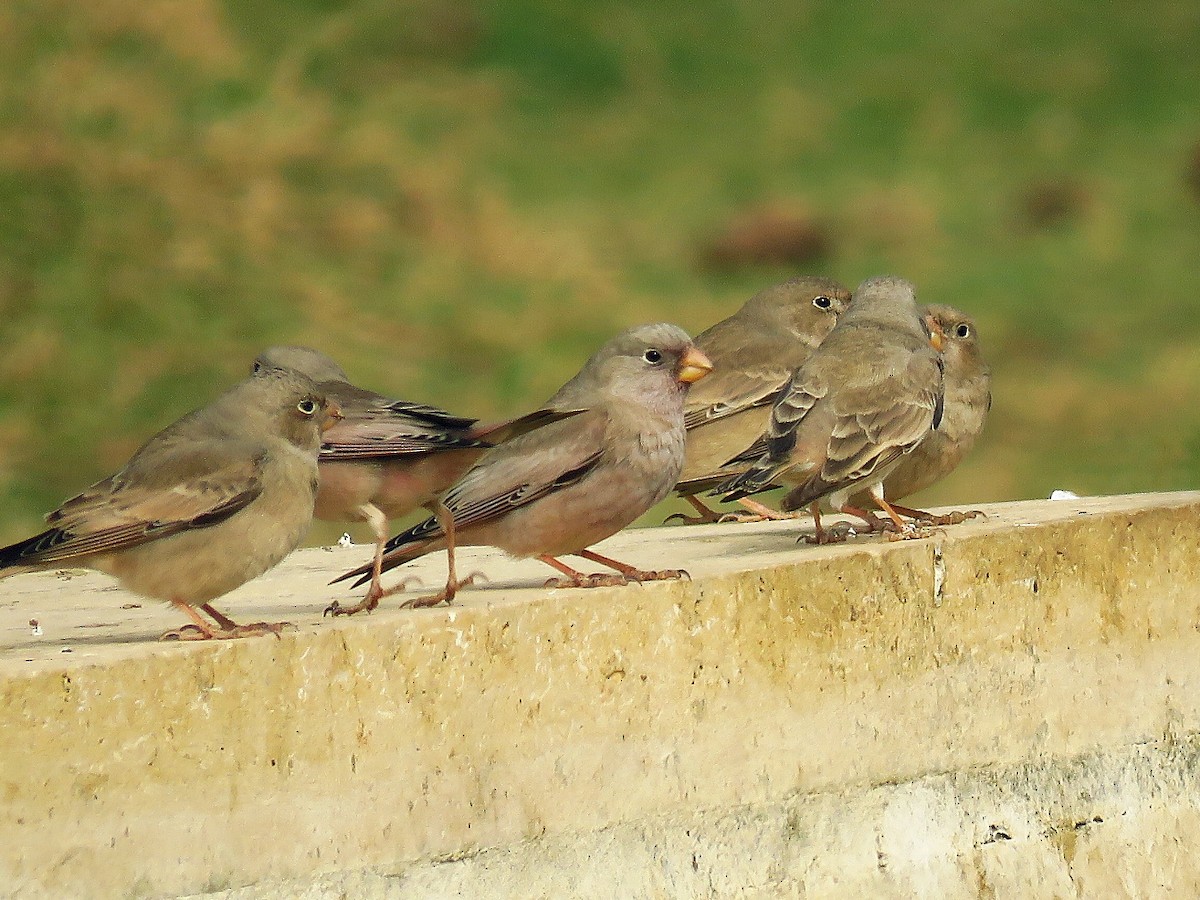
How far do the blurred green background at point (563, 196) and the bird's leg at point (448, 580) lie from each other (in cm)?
786

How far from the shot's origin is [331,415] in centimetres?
489

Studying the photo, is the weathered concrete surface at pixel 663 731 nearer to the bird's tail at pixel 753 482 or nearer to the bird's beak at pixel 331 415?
the bird's tail at pixel 753 482

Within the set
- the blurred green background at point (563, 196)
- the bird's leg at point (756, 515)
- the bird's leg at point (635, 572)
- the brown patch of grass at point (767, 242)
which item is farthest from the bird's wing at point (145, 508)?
the brown patch of grass at point (767, 242)

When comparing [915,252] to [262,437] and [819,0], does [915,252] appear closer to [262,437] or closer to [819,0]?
[819,0]

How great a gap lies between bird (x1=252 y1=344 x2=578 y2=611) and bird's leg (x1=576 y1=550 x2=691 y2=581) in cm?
37

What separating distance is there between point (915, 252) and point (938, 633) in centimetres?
1141

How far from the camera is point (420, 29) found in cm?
2005

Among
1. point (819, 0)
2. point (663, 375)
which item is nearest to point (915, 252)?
point (819, 0)

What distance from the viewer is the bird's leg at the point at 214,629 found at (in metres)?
4.25

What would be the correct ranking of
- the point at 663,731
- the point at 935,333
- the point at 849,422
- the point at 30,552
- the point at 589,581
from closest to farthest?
1. the point at 30,552
2. the point at 663,731
3. the point at 589,581
4. the point at 849,422
5. the point at 935,333

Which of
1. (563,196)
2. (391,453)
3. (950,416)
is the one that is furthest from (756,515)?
(563,196)

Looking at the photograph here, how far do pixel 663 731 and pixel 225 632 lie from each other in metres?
0.98

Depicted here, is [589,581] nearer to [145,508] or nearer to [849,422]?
[145,508]

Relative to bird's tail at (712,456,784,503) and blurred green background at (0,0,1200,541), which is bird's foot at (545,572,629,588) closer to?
bird's tail at (712,456,784,503)
